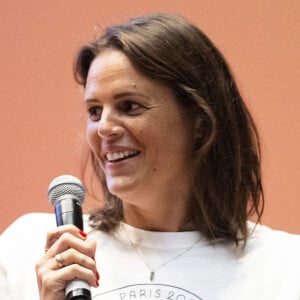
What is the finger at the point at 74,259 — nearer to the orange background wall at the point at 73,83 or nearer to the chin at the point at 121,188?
the chin at the point at 121,188

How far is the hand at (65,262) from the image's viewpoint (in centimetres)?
101

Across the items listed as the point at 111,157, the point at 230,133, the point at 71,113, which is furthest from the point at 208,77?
the point at 71,113

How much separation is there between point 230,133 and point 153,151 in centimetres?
20

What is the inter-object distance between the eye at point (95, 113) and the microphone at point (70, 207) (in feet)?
0.80

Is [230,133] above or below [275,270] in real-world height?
above

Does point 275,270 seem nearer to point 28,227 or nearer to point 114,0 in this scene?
point 28,227

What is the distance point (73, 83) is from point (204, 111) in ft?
2.06

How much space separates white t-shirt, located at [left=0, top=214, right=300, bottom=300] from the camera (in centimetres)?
133

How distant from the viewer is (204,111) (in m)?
1.43

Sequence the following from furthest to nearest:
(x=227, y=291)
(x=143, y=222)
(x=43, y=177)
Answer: (x=43, y=177), (x=143, y=222), (x=227, y=291)

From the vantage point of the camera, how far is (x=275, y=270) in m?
1.39

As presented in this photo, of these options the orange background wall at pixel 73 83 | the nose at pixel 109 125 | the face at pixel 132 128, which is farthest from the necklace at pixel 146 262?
the orange background wall at pixel 73 83

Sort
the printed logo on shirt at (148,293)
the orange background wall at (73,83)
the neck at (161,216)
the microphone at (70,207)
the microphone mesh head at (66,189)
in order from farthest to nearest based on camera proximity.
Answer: the orange background wall at (73,83), the neck at (161,216), the printed logo on shirt at (148,293), the microphone mesh head at (66,189), the microphone at (70,207)

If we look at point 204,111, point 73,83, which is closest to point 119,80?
point 204,111
